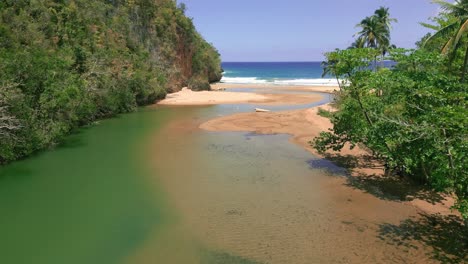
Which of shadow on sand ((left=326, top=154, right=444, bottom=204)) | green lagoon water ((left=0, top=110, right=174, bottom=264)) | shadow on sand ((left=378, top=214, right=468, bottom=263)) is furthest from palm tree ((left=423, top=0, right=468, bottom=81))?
green lagoon water ((left=0, top=110, right=174, bottom=264))

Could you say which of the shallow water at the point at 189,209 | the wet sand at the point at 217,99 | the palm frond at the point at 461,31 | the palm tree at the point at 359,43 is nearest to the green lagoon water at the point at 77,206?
the shallow water at the point at 189,209

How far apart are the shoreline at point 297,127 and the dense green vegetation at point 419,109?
2.83 ft

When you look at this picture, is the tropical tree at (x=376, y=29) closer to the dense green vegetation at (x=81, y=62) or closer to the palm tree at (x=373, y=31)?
the palm tree at (x=373, y=31)

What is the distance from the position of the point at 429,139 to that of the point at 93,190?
1198 cm

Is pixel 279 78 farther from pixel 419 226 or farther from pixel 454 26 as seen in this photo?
pixel 419 226

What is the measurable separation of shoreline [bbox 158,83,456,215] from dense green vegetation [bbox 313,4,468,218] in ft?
2.83

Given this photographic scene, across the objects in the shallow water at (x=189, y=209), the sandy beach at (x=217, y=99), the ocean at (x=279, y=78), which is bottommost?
the shallow water at (x=189, y=209)

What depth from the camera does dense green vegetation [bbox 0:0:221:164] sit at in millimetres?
17047

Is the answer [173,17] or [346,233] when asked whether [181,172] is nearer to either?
[346,233]

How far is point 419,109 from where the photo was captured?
29.9 ft

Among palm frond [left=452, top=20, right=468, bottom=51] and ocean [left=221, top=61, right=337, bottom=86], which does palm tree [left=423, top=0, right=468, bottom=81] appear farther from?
ocean [left=221, top=61, right=337, bottom=86]

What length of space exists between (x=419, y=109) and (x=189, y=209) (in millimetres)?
7899

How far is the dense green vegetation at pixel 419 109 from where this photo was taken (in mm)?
8227

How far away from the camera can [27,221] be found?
11125mm
